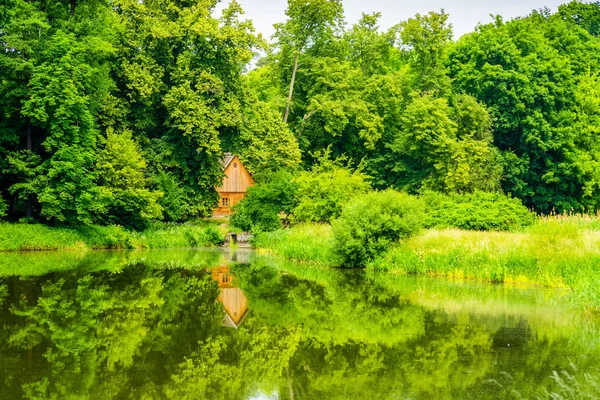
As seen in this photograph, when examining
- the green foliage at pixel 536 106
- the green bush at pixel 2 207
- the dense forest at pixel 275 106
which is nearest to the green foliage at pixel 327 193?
the dense forest at pixel 275 106

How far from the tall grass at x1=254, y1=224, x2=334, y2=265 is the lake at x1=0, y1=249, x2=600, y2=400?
18.7 ft

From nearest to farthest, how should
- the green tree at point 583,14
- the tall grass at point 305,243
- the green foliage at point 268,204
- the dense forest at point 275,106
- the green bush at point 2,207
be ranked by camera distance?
the tall grass at point 305,243 < the green bush at point 2,207 < the dense forest at point 275,106 < the green foliage at point 268,204 < the green tree at point 583,14

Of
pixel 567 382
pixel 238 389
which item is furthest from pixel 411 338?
pixel 238 389

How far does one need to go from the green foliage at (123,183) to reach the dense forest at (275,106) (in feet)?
0.29

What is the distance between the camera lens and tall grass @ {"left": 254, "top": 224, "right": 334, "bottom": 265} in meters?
26.1

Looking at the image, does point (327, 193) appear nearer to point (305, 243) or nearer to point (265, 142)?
point (305, 243)

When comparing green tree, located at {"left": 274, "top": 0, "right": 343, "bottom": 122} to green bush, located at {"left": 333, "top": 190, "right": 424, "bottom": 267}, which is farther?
green tree, located at {"left": 274, "top": 0, "right": 343, "bottom": 122}

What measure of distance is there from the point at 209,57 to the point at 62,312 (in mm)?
28338

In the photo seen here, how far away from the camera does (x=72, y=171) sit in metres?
32.2

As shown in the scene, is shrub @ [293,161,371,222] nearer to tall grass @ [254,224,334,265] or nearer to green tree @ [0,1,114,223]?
tall grass @ [254,224,334,265]

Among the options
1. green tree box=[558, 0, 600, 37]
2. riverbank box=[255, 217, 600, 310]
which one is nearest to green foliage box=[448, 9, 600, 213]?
green tree box=[558, 0, 600, 37]

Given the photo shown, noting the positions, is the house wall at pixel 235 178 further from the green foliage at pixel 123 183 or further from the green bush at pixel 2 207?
the green bush at pixel 2 207

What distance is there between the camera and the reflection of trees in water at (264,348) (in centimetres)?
→ 869

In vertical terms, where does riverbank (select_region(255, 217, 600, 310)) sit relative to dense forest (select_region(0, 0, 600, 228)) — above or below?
below
